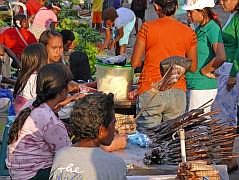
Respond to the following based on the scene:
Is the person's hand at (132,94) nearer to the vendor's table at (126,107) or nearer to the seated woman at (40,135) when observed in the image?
the vendor's table at (126,107)

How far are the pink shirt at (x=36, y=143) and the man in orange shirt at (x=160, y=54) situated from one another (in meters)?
1.31

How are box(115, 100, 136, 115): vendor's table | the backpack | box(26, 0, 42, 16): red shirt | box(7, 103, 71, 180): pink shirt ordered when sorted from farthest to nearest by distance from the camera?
the backpack < box(26, 0, 42, 16): red shirt < box(115, 100, 136, 115): vendor's table < box(7, 103, 71, 180): pink shirt

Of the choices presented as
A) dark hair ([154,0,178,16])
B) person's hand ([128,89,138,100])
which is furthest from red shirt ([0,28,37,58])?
dark hair ([154,0,178,16])

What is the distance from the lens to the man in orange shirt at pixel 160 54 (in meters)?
5.60

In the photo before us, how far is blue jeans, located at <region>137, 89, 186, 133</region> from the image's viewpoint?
5.59 m

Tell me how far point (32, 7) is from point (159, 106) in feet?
29.7

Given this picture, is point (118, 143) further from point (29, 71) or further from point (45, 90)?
point (29, 71)

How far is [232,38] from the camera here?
6.09 meters

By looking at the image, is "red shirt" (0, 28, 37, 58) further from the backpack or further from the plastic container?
→ the backpack

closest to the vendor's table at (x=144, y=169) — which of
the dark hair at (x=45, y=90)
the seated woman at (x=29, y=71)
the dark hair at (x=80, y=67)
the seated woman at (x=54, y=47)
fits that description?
the dark hair at (x=45, y=90)

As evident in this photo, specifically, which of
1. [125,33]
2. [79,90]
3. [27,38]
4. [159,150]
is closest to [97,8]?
[125,33]

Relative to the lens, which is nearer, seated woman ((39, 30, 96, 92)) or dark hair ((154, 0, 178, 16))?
dark hair ((154, 0, 178, 16))

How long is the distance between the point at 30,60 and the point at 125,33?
6683 millimetres

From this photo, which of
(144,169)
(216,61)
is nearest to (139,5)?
(216,61)
